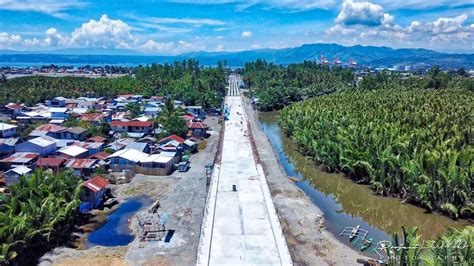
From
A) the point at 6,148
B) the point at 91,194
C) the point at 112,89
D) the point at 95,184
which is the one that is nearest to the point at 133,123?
the point at 6,148

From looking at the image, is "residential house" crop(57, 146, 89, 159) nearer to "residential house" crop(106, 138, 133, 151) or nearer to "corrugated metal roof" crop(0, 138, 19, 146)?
"residential house" crop(106, 138, 133, 151)

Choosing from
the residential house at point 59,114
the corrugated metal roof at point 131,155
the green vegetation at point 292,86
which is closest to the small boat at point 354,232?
the corrugated metal roof at point 131,155

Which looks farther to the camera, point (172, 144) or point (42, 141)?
point (172, 144)

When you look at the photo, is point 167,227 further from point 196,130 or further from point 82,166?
point 196,130

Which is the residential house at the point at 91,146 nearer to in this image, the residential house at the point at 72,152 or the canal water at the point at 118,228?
the residential house at the point at 72,152

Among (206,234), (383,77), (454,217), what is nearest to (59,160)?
(206,234)

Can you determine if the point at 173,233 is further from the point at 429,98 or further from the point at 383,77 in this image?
the point at 383,77
